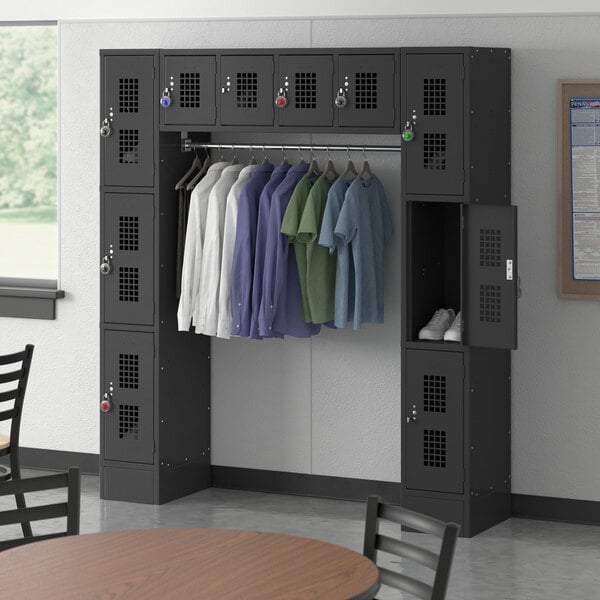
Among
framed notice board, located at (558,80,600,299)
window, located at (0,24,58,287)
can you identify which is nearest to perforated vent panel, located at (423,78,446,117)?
framed notice board, located at (558,80,600,299)

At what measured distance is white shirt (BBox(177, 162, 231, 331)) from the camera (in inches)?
241

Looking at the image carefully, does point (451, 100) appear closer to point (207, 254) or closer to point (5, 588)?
point (207, 254)

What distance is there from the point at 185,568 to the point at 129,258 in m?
3.20

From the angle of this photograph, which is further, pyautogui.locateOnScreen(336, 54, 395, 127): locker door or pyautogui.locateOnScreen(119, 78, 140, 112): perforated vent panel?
pyautogui.locateOnScreen(119, 78, 140, 112): perforated vent panel

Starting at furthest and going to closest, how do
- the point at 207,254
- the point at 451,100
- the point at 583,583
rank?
1. the point at 207,254
2. the point at 451,100
3. the point at 583,583

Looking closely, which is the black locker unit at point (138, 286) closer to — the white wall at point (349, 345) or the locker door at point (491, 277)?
the white wall at point (349, 345)

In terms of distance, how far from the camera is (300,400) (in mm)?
6496

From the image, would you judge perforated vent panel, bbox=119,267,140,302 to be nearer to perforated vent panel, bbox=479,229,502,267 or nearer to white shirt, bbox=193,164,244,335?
white shirt, bbox=193,164,244,335

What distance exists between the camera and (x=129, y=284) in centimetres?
623

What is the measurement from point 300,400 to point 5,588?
3555 mm

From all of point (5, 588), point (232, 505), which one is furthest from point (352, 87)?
point (5, 588)

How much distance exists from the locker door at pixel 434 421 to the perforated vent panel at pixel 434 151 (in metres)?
0.80

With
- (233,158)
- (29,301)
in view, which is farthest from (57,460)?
(233,158)

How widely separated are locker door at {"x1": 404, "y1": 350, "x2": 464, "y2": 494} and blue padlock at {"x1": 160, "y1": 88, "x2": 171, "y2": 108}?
1.62 meters
